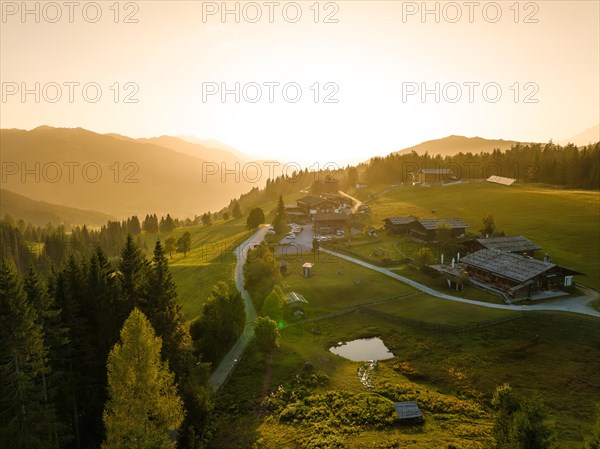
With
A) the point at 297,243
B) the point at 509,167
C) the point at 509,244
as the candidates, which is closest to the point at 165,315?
the point at 297,243

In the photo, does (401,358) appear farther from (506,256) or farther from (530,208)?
(530,208)

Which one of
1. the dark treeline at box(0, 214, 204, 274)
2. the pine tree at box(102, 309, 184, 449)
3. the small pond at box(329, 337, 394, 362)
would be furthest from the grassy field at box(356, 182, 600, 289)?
the dark treeline at box(0, 214, 204, 274)

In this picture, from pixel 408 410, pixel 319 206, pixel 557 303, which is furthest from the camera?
pixel 319 206

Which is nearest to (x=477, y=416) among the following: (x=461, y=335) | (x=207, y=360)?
(x=461, y=335)

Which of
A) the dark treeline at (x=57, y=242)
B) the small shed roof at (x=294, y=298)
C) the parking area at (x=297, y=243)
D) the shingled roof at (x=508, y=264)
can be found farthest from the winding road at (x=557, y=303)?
the dark treeline at (x=57, y=242)

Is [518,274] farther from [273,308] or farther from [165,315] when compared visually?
[165,315]

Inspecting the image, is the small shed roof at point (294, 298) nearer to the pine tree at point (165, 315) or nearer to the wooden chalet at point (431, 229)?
the pine tree at point (165, 315)

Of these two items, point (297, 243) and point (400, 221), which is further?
point (400, 221)
